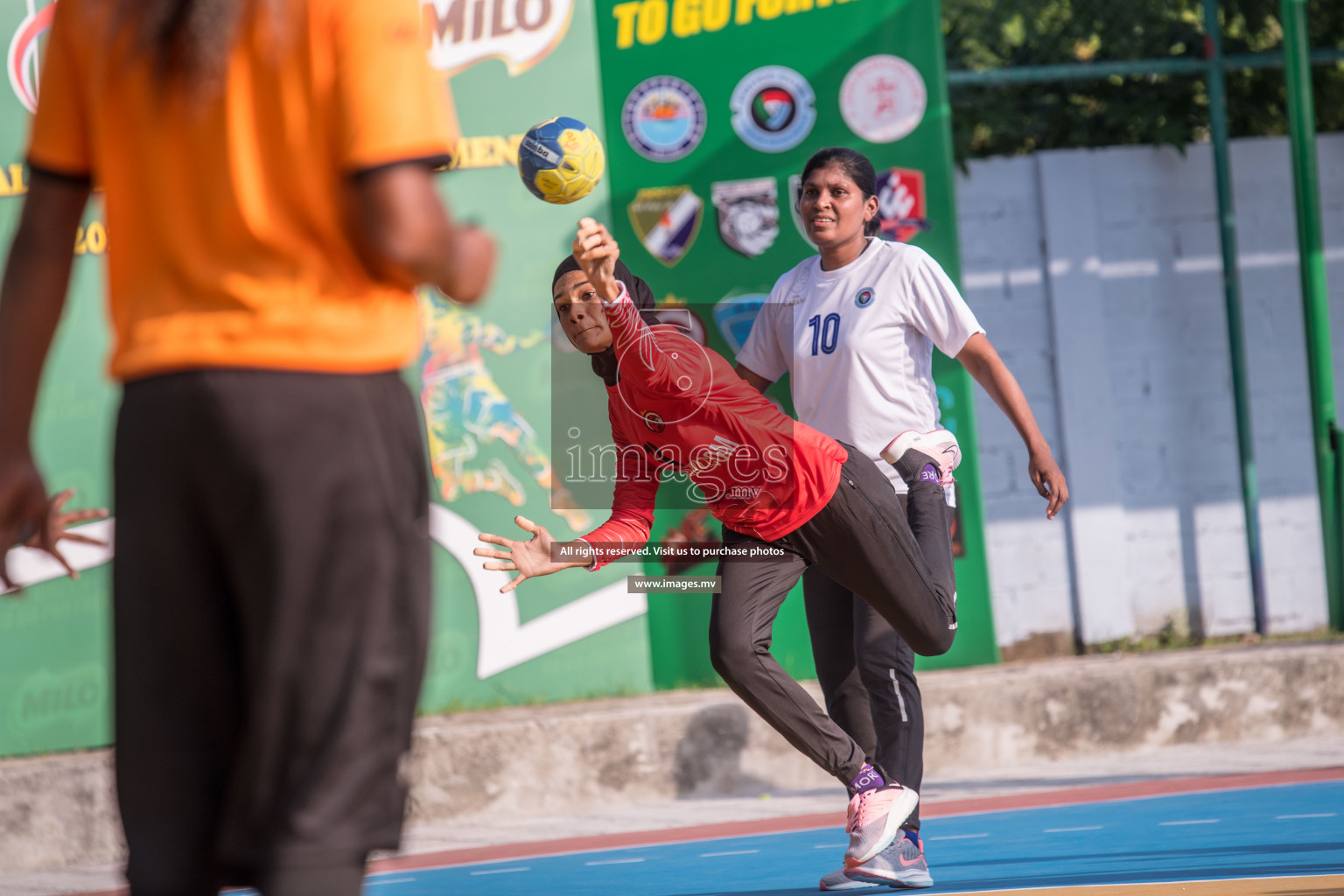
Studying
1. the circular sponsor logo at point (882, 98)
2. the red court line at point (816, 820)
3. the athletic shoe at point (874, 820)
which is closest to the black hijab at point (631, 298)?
the athletic shoe at point (874, 820)

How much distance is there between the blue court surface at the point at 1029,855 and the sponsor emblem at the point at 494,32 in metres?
3.71

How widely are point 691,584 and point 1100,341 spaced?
2475 mm

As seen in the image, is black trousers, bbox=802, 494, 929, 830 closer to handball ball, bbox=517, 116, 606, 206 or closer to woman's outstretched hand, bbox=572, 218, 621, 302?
woman's outstretched hand, bbox=572, 218, 621, 302

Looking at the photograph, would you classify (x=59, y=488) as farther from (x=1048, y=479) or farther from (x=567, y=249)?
(x=1048, y=479)

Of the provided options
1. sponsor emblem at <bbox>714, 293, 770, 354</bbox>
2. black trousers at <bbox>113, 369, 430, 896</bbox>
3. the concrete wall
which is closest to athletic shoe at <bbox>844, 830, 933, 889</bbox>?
black trousers at <bbox>113, 369, 430, 896</bbox>

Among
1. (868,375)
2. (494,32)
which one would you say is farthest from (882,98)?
(868,375)

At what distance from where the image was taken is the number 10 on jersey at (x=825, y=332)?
15.2 ft

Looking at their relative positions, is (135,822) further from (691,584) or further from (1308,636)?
(1308,636)

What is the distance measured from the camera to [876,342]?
4.59 m

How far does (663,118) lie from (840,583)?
140 inches

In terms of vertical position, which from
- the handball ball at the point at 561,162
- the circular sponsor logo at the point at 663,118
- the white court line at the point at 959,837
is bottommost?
the white court line at the point at 959,837

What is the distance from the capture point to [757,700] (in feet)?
13.6

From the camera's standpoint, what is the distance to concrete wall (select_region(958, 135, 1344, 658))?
758 centimetres

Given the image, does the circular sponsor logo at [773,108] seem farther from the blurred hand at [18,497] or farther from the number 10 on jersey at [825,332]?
the blurred hand at [18,497]
